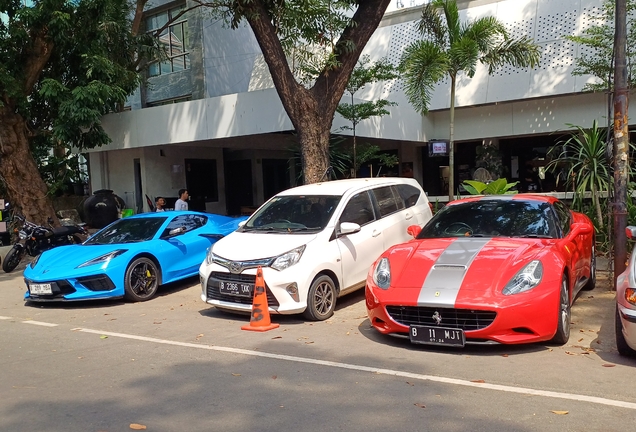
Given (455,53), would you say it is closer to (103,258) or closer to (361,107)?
(361,107)

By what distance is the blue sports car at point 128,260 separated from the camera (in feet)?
29.0

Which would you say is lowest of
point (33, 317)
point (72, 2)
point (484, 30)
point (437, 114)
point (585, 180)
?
point (33, 317)

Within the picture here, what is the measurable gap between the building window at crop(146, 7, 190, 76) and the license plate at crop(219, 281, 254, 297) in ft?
50.1

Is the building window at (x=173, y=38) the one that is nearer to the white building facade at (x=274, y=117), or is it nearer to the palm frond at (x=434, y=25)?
the white building facade at (x=274, y=117)

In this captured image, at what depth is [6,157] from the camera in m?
15.5

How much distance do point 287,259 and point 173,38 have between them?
1663 cm

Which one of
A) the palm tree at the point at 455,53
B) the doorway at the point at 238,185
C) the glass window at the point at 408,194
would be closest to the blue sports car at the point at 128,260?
the glass window at the point at 408,194

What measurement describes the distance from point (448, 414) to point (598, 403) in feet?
3.82

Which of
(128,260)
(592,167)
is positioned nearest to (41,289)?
(128,260)

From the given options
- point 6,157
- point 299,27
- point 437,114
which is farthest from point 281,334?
point 437,114

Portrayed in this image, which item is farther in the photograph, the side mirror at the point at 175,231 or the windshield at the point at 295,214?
the side mirror at the point at 175,231

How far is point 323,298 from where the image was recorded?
300 inches

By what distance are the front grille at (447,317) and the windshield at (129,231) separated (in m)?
5.27

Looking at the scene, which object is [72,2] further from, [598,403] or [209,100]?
[598,403]
